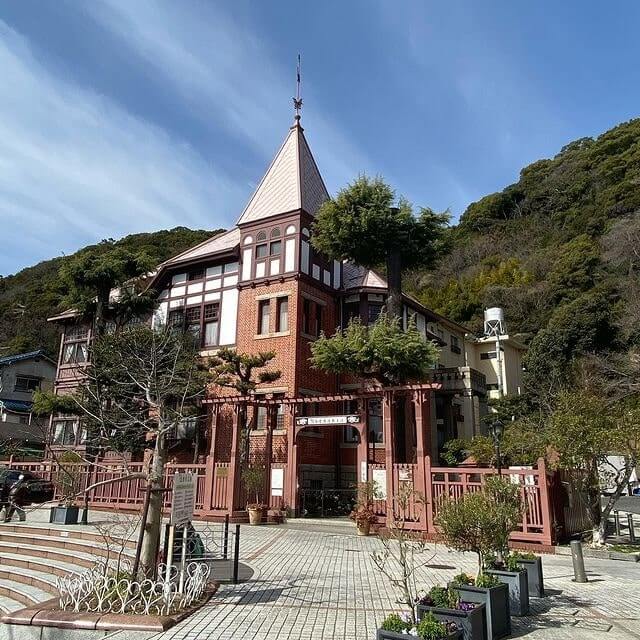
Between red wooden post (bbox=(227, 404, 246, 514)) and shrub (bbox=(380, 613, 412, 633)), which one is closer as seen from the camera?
shrub (bbox=(380, 613, 412, 633))

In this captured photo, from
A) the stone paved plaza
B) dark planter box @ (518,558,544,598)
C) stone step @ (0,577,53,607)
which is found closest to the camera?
the stone paved plaza

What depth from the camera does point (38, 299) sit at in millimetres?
58375

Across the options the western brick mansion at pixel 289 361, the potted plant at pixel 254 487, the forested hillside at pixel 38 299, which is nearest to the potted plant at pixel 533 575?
the western brick mansion at pixel 289 361

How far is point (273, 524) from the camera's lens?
58.5ft

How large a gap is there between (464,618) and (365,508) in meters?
10.4

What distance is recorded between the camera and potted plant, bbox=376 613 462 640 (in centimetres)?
532

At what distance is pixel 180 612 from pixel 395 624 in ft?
10.7

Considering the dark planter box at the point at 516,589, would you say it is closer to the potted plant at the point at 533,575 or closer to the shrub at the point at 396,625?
the potted plant at the point at 533,575

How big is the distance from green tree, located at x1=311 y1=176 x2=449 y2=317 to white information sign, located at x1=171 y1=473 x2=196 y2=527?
1421 cm

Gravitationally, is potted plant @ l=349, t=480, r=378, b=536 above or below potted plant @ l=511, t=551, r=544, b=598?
above

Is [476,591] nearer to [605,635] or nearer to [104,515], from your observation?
[605,635]

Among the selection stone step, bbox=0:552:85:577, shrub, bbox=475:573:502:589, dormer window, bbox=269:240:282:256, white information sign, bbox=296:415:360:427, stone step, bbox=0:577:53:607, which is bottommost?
stone step, bbox=0:577:53:607

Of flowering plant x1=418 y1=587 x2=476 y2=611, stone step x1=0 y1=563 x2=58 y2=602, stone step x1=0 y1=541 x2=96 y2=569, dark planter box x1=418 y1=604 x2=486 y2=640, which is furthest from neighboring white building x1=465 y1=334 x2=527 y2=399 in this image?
dark planter box x1=418 y1=604 x2=486 y2=640

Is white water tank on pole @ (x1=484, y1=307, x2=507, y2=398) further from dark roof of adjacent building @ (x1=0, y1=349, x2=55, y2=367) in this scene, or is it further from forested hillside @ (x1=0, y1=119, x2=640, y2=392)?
dark roof of adjacent building @ (x1=0, y1=349, x2=55, y2=367)
